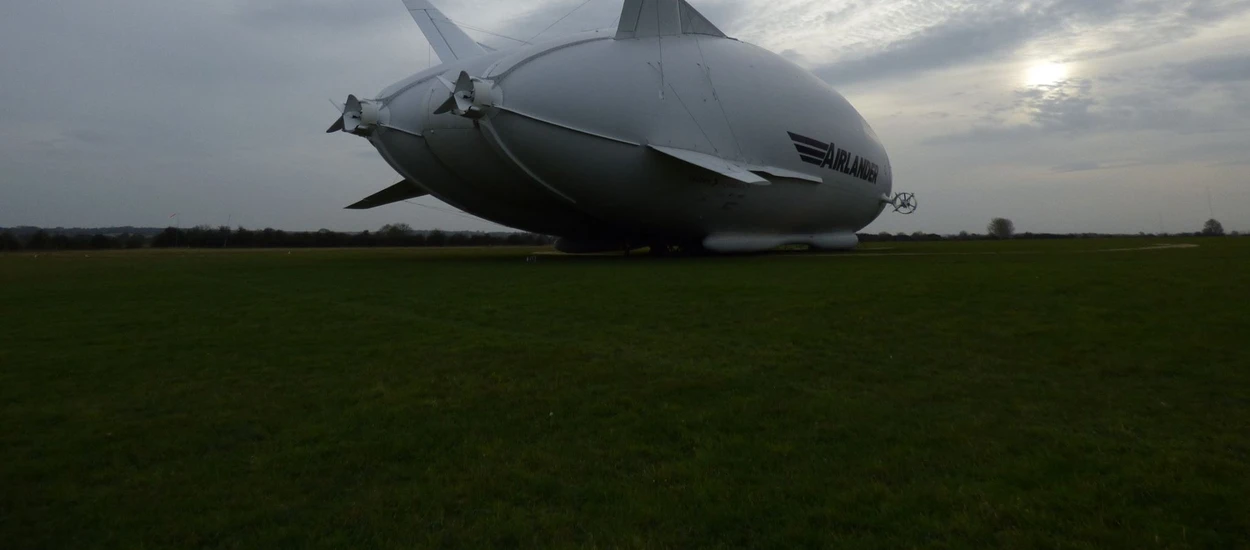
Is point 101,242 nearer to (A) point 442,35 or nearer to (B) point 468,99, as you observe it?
(A) point 442,35

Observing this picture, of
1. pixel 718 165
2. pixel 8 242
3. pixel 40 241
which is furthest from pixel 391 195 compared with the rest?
pixel 40 241

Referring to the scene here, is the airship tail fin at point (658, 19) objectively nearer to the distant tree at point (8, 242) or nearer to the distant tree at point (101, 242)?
the distant tree at point (8, 242)

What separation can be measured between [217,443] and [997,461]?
666cm

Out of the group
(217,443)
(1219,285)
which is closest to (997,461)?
(217,443)

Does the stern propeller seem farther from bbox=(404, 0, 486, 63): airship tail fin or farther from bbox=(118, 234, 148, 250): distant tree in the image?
bbox=(118, 234, 148, 250): distant tree

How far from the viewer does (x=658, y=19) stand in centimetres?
2691

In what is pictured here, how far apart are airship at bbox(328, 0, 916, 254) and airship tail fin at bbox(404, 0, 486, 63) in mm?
160

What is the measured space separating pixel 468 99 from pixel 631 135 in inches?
200

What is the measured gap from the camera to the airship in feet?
77.8

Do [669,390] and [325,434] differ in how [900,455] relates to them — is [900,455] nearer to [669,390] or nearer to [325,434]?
[669,390]

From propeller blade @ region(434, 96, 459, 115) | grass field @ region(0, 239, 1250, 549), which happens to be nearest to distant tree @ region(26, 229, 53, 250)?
propeller blade @ region(434, 96, 459, 115)

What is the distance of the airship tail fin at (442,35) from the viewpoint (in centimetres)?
3356

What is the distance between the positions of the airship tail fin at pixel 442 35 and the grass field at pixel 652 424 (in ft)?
69.1

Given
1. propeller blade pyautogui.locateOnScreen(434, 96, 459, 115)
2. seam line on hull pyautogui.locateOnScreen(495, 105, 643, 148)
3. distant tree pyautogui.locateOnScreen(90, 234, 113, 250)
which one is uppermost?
propeller blade pyautogui.locateOnScreen(434, 96, 459, 115)
